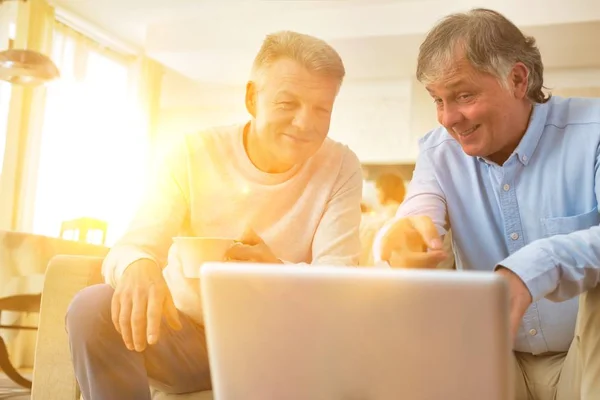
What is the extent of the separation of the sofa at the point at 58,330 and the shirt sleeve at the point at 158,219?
179 millimetres

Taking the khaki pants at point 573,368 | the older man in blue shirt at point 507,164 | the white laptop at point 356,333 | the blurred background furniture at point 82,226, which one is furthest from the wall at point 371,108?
the white laptop at point 356,333

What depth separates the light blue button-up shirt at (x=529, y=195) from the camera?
1131 mm

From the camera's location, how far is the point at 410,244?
3.36ft

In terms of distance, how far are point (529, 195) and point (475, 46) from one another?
299 mm

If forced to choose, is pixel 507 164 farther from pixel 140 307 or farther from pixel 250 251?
pixel 140 307

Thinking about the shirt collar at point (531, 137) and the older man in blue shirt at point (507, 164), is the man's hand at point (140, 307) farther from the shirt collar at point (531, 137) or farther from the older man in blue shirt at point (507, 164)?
the shirt collar at point (531, 137)

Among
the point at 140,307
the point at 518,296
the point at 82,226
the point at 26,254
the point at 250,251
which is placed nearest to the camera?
the point at 518,296

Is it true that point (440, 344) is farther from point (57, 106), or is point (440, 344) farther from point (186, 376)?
point (57, 106)

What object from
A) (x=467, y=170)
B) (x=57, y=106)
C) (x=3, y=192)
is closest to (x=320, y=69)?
(x=467, y=170)

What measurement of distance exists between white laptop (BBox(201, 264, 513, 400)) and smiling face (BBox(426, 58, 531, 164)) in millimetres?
699

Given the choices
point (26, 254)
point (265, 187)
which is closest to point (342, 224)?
point (265, 187)

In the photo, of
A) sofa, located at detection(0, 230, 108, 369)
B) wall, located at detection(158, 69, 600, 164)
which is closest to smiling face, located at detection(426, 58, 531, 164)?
sofa, located at detection(0, 230, 108, 369)

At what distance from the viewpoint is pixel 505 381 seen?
56 centimetres

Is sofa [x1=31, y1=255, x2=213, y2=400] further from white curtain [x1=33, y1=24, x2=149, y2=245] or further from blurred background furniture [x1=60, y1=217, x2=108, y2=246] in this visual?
white curtain [x1=33, y1=24, x2=149, y2=245]
